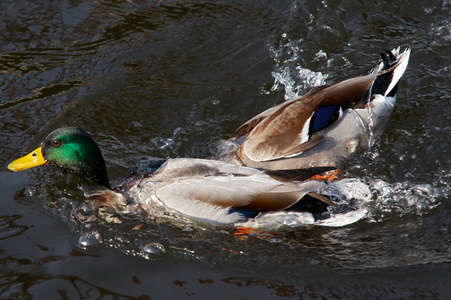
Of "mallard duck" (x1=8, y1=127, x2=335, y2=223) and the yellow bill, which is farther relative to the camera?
the yellow bill

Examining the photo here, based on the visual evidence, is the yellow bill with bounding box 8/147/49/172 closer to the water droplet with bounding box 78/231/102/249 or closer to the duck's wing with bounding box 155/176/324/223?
the water droplet with bounding box 78/231/102/249

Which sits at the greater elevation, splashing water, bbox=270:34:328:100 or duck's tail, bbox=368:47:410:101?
duck's tail, bbox=368:47:410:101

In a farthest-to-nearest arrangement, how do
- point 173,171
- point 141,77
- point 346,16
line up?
point 346,16
point 141,77
point 173,171

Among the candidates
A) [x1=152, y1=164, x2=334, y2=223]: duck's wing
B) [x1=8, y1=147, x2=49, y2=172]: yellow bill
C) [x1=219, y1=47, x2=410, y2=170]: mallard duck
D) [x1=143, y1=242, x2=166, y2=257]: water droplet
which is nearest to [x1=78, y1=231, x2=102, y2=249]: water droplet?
[x1=143, y1=242, x2=166, y2=257]: water droplet

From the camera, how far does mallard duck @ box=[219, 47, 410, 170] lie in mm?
4852

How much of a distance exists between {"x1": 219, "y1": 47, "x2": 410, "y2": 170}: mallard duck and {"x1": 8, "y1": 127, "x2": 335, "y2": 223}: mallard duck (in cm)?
33

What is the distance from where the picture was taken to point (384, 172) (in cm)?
507

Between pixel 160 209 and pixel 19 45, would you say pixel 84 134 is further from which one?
pixel 19 45

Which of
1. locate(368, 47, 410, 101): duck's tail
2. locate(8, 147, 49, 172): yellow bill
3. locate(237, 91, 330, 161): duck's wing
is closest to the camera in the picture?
locate(8, 147, 49, 172): yellow bill

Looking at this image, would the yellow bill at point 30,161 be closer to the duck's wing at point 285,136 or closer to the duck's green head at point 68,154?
the duck's green head at point 68,154

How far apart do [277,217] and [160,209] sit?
93cm

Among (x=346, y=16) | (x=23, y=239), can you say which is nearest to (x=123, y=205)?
(x=23, y=239)

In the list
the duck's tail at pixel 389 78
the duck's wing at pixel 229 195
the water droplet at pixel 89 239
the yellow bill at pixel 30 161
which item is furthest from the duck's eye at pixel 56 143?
the duck's tail at pixel 389 78

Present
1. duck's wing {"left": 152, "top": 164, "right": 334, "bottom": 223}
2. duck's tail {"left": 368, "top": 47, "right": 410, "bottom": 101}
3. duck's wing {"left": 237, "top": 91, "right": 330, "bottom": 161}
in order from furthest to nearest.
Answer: duck's tail {"left": 368, "top": 47, "right": 410, "bottom": 101}
duck's wing {"left": 237, "top": 91, "right": 330, "bottom": 161}
duck's wing {"left": 152, "top": 164, "right": 334, "bottom": 223}
